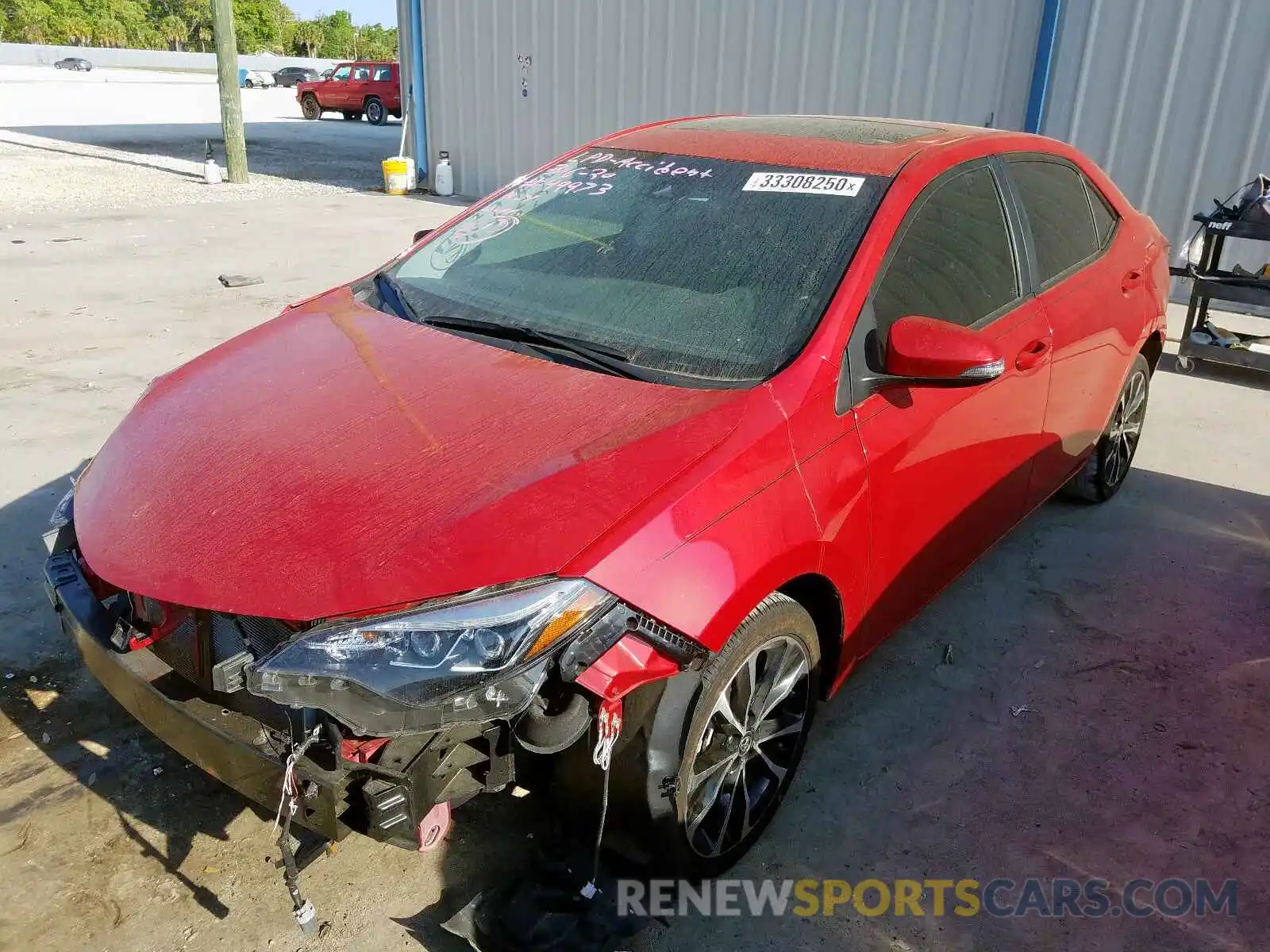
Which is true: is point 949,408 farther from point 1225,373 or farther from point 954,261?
point 1225,373

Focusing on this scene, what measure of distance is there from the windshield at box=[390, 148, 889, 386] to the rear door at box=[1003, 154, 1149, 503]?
95 centimetres

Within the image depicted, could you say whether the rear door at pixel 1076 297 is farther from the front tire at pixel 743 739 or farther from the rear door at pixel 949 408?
the front tire at pixel 743 739

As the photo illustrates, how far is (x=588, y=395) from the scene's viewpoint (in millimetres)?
2477

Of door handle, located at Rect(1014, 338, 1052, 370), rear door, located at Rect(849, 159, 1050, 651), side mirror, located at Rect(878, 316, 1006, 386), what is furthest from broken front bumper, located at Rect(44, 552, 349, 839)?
door handle, located at Rect(1014, 338, 1052, 370)

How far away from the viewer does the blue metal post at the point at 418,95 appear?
1395cm

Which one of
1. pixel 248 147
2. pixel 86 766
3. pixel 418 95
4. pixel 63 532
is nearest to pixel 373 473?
pixel 63 532

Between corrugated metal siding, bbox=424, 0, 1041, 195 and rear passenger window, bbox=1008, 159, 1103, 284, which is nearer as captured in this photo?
rear passenger window, bbox=1008, 159, 1103, 284

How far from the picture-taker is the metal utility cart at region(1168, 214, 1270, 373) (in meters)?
6.36

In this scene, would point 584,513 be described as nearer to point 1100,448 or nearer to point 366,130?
point 1100,448

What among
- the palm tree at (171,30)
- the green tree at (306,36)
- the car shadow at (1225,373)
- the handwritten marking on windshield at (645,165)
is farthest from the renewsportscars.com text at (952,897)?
the green tree at (306,36)

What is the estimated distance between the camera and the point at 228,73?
547 inches

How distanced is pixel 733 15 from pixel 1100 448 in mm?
8260

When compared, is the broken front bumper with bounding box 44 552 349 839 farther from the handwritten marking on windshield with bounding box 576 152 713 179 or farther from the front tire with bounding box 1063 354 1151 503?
the front tire with bounding box 1063 354 1151 503

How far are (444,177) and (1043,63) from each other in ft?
27.4
